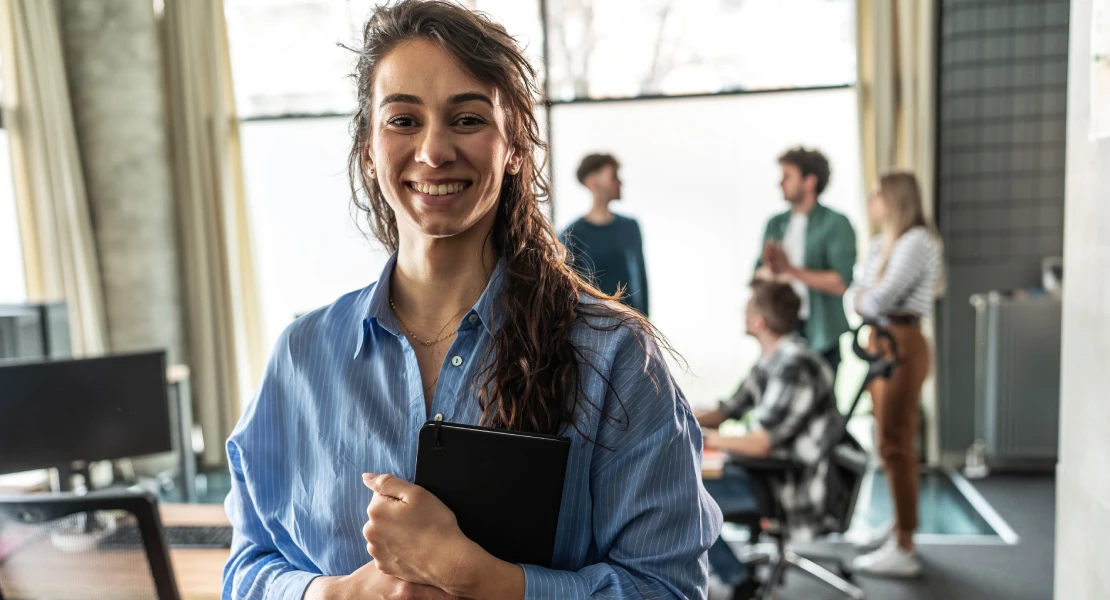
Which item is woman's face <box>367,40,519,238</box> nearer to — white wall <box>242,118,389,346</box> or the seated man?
the seated man

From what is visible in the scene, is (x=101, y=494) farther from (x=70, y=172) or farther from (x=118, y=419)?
(x=70, y=172)

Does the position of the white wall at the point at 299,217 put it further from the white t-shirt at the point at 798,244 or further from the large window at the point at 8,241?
the white t-shirt at the point at 798,244

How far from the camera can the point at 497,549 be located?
2.87 feet

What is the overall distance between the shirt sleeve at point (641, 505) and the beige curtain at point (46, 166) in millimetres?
4237

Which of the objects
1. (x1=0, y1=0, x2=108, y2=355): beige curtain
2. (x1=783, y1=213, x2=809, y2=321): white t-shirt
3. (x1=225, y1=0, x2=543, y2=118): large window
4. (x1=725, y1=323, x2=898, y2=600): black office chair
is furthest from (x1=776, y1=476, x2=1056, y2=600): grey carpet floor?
(x1=0, y1=0, x2=108, y2=355): beige curtain

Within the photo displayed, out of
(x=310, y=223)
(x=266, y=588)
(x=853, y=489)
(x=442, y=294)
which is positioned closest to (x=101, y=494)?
(x=266, y=588)

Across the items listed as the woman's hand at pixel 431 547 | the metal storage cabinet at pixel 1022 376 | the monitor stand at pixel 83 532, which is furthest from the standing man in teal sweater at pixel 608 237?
the woman's hand at pixel 431 547

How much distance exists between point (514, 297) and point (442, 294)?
0.09m

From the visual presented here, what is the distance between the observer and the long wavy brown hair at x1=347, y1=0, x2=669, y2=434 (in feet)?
2.97

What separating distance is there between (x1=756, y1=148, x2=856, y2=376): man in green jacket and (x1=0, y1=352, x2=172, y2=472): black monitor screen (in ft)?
7.98

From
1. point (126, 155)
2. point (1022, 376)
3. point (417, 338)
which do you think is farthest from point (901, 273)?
point (126, 155)

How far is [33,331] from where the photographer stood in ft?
9.05

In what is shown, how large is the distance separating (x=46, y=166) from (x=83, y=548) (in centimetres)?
364

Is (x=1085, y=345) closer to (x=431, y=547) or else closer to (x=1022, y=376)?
(x=431, y=547)
